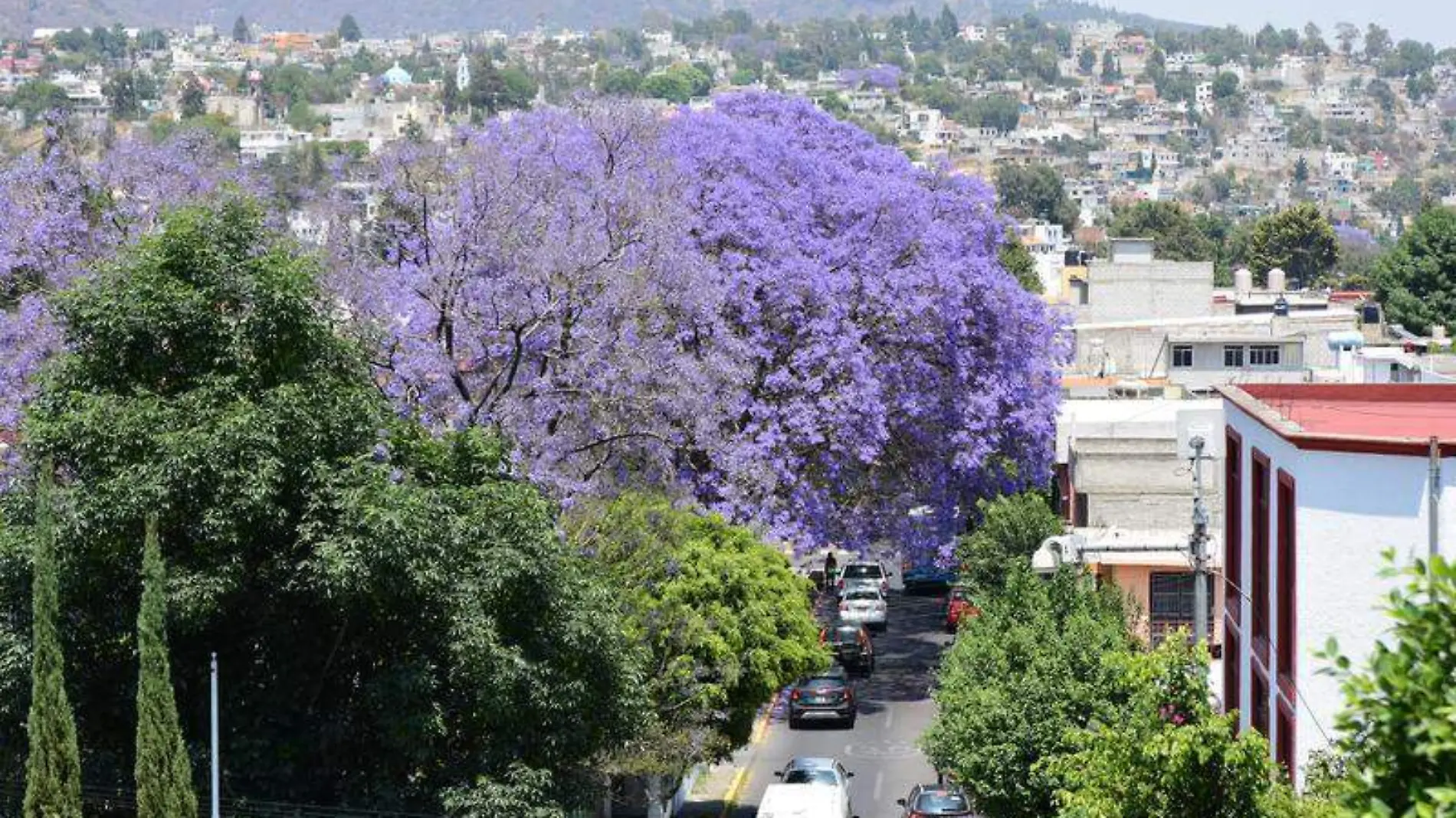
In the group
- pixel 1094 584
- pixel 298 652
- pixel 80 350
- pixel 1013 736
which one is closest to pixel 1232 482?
pixel 1013 736

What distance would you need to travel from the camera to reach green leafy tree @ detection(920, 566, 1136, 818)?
29.3 m

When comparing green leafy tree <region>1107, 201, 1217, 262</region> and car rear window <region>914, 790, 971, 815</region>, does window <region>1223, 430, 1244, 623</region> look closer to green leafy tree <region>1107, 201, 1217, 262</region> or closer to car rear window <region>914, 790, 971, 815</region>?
car rear window <region>914, 790, 971, 815</region>

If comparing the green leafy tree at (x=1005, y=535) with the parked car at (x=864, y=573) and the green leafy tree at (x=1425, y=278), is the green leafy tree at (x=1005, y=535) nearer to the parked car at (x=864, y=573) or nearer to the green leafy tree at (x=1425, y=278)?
the parked car at (x=864, y=573)

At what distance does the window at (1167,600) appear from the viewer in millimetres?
39406

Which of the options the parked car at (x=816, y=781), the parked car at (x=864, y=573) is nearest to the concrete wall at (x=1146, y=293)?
the parked car at (x=864, y=573)

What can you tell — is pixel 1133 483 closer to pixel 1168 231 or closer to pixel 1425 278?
pixel 1425 278

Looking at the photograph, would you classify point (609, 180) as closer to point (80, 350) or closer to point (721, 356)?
point (721, 356)

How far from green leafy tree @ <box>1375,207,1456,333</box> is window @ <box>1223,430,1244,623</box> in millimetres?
79142

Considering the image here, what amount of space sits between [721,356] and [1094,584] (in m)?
10.4

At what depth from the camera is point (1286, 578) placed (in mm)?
24109

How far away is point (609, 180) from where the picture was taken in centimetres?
4388

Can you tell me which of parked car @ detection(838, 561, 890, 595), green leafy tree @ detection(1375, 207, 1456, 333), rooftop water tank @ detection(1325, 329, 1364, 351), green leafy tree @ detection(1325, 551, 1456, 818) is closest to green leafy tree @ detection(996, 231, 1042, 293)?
green leafy tree @ detection(1375, 207, 1456, 333)

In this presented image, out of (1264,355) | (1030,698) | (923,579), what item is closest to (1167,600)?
(1030,698)

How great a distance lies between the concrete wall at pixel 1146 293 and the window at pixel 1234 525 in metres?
62.0
